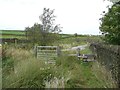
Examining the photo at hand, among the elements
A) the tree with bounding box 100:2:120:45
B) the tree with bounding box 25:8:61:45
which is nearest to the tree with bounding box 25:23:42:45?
the tree with bounding box 25:8:61:45

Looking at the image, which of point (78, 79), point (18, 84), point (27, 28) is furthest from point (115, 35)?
point (27, 28)

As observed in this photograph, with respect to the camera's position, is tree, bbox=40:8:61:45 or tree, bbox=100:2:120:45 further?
tree, bbox=40:8:61:45

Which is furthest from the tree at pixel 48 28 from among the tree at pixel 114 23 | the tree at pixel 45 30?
the tree at pixel 114 23

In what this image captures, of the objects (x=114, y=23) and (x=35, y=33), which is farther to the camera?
(x=35, y=33)

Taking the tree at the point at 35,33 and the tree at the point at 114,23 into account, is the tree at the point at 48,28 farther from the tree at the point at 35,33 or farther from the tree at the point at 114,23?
the tree at the point at 114,23

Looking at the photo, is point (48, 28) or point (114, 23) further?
point (48, 28)

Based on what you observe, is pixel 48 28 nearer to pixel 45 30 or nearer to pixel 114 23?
pixel 45 30

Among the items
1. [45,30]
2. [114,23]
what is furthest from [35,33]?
[114,23]

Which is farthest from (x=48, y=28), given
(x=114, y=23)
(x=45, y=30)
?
(x=114, y=23)

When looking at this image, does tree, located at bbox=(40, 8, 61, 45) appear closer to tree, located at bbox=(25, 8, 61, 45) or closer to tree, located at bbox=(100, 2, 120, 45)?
tree, located at bbox=(25, 8, 61, 45)

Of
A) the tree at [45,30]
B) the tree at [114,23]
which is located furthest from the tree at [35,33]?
the tree at [114,23]

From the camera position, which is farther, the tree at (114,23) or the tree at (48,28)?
the tree at (48,28)

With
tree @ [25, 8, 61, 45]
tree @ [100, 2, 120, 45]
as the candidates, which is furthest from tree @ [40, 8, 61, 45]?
tree @ [100, 2, 120, 45]

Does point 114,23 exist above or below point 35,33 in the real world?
above
